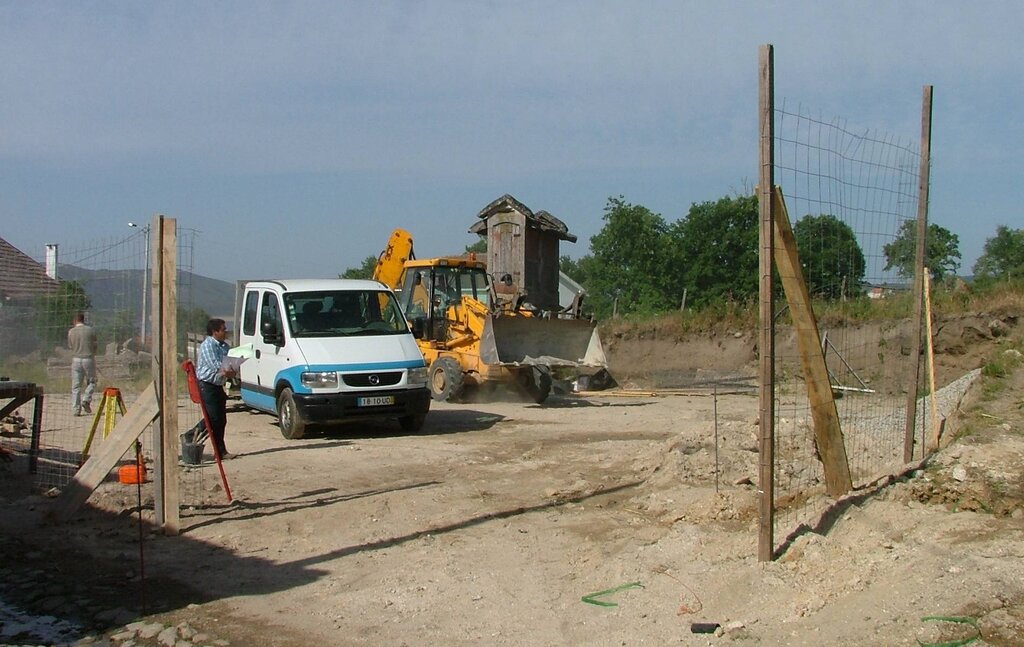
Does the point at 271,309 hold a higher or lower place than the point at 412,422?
higher

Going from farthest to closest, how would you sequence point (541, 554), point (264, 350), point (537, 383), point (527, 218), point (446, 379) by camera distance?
point (527, 218), point (537, 383), point (446, 379), point (264, 350), point (541, 554)

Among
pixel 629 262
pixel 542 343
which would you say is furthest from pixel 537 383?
pixel 629 262

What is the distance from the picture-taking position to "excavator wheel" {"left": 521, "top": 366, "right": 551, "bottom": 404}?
725 inches

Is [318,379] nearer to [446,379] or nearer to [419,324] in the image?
[446,379]

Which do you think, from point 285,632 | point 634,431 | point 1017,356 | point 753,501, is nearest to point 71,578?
point 285,632

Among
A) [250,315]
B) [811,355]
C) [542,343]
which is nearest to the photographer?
[811,355]

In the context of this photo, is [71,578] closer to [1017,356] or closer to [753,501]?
[753,501]

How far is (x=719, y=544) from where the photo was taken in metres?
6.71

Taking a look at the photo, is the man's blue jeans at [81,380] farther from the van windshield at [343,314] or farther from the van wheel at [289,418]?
the van windshield at [343,314]

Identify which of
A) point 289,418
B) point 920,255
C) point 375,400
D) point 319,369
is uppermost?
point 920,255

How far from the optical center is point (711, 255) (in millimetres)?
52188

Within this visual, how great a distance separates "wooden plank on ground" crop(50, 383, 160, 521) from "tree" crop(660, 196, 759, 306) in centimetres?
4410

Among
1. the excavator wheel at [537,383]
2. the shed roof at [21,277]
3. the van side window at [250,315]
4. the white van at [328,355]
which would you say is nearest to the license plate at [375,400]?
the white van at [328,355]

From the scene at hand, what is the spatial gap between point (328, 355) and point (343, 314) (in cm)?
108
